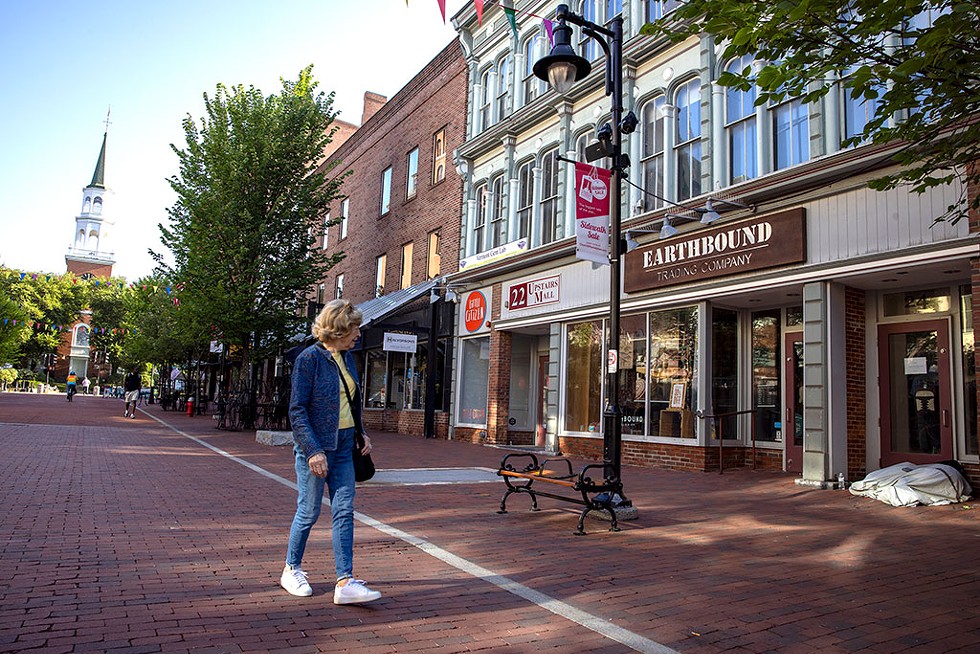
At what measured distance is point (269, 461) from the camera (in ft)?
39.4

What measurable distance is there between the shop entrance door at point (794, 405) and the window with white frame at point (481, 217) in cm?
931

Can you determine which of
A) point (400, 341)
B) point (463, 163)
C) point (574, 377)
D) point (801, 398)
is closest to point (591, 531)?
point (801, 398)

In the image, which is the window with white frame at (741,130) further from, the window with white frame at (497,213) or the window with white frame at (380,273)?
the window with white frame at (380,273)

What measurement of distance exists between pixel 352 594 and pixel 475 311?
1512 centimetres

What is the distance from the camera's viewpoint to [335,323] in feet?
14.4

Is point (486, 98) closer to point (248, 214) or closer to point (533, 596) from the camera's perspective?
point (248, 214)

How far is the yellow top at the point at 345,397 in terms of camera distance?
170 inches

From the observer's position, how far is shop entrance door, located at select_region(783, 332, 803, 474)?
11.5 metres

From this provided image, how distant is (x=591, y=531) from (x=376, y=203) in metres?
22.0

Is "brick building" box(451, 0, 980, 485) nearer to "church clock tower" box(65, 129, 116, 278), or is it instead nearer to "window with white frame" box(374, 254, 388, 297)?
"window with white frame" box(374, 254, 388, 297)

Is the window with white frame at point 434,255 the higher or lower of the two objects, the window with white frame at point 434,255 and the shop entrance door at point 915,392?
the higher

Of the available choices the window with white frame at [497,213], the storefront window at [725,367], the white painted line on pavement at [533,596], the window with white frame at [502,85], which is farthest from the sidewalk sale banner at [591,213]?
the window with white frame at [502,85]

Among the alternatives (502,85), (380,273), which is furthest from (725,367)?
(380,273)

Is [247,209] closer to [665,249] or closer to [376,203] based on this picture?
[376,203]
